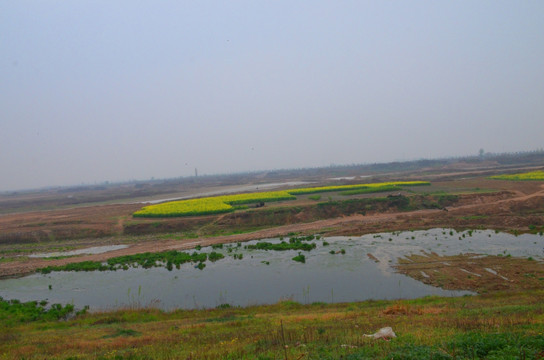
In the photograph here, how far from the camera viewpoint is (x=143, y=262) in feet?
72.9

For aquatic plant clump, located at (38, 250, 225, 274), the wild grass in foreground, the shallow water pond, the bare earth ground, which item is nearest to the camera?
the wild grass in foreground

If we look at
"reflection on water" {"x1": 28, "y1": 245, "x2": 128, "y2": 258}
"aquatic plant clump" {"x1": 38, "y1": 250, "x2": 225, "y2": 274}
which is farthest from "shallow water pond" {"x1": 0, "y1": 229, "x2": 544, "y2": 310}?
"reflection on water" {"x1": 28, "y1": 245, "x2": 128, "y2": 258}

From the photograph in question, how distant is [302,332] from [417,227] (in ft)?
73.7

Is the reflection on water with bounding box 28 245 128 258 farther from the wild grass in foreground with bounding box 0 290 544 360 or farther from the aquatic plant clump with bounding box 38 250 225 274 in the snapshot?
the wild grass in foreground with bounding box 0 290 544 360

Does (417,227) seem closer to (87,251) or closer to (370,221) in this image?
(370,221)

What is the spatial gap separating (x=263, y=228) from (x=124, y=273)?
1510 cm

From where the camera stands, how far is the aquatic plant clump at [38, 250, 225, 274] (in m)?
21.6

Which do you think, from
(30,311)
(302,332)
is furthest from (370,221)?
(30,311)

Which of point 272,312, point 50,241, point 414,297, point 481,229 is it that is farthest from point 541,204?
point 50,241

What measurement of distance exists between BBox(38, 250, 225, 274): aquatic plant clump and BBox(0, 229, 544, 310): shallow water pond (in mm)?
632

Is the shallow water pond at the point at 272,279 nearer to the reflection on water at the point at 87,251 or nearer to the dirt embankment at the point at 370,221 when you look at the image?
the dirt embankment at the point at 370,221

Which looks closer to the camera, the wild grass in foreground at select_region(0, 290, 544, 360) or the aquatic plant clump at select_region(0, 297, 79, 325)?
the wild grass in foreground at select_region(0, 290, 544, 360)

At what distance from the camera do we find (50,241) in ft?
107

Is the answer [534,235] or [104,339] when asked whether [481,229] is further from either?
[104,339]
